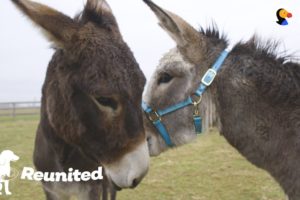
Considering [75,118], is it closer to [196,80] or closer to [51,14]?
[51,14]

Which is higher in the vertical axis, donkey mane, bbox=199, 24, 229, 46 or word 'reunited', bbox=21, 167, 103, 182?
donkey mane, bbox=199, 24, 229, 46

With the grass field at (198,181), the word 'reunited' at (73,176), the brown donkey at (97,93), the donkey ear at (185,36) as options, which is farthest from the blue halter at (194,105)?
the grass field at (198,181)

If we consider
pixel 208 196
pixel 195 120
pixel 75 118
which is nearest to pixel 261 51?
pixel 195 120

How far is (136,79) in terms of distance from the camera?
7.13 ft

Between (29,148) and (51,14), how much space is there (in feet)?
29.0

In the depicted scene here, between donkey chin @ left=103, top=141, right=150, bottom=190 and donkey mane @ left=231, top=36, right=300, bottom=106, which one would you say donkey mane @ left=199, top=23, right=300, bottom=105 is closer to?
donkey mane @ left=231, top=36, right=300, bottom=106

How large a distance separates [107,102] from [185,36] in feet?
3.25

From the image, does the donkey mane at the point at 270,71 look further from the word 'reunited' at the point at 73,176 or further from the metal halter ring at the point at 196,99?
the word 'reunited' at the point at 73,176

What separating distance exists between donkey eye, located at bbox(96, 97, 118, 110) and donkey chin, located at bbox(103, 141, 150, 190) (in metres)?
0.31

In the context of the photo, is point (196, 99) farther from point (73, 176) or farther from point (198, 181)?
point (198, 181)

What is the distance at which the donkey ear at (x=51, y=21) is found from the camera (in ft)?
6.81

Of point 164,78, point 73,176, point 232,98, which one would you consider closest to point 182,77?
point 164,78

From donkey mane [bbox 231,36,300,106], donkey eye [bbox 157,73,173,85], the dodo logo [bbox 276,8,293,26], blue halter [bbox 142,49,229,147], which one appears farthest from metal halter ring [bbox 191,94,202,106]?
the dodo logo [bbox 276,8,293,26]

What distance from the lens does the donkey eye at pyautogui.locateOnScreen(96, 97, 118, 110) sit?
2081 mm
